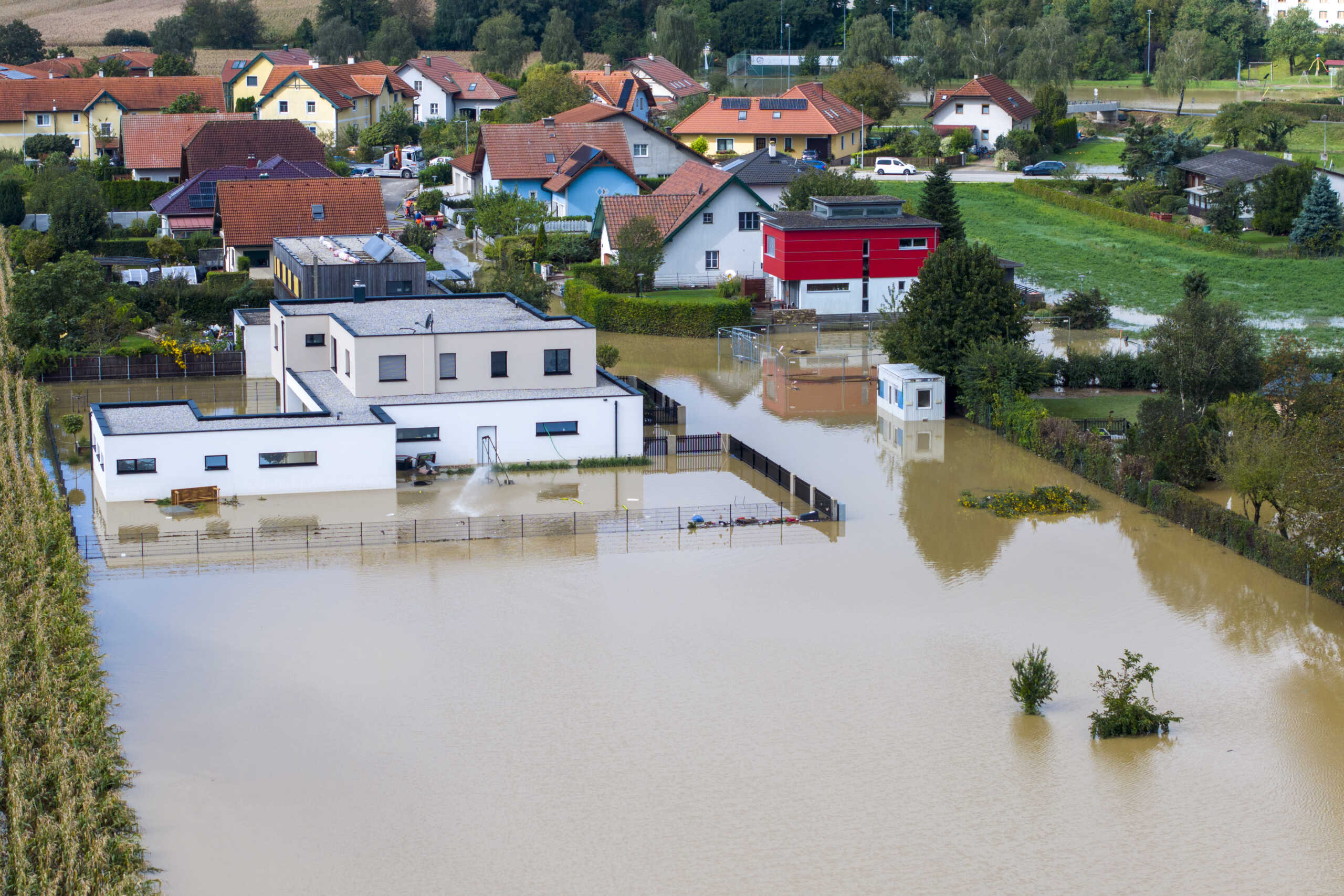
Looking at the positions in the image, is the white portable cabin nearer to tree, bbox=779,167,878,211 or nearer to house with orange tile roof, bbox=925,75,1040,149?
tree, bbox=779,167,878,211

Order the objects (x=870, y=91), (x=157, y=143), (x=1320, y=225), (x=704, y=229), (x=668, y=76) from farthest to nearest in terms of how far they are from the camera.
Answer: (x=668, y=76) → (x=870, y=91) → (x=157, y=143) → (x=1320, y=225) → (x=704, y=229)

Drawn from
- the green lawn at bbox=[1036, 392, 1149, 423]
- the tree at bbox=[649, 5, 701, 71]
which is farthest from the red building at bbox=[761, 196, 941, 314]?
the tree at bbox=[649, 5, 701, 71]

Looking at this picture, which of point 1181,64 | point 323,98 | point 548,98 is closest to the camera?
point 548,98

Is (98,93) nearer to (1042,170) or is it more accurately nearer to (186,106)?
(186,106)

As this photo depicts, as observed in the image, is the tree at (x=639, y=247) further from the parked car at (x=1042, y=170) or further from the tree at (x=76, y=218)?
the parked car at (x=1042, y=170)

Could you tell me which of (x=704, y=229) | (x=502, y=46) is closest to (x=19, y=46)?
(x=502, y=46)
